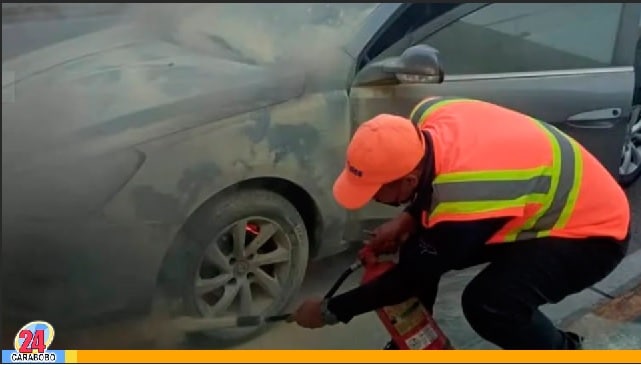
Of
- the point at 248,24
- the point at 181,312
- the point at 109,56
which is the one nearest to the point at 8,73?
the point at 109,56

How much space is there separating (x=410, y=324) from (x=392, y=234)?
284 mm

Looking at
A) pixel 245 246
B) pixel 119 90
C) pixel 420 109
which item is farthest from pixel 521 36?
pixel 119 90

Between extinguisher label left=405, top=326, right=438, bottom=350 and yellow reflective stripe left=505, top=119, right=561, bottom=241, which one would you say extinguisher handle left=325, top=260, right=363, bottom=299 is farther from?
yellow reflective stripe left=505, top=119, right=561, bottom=241

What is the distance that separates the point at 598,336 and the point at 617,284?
0.38 meters

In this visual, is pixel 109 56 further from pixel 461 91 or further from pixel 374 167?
pixel 461 91

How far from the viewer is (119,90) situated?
2254 mm

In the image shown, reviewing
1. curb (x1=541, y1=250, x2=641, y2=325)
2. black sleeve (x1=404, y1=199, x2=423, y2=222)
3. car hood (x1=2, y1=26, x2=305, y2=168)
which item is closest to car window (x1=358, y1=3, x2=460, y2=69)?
car hood (x1=2, y1=26, x2=305, y2=168)

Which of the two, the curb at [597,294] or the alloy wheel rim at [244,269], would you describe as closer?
the alloy wheel rim at [244,269]

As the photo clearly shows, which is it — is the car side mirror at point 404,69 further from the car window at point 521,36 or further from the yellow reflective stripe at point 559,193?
the yellow reflective stripe at point 559,193

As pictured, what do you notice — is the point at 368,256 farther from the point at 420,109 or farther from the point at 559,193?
the point at 559,193

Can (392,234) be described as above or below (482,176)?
below

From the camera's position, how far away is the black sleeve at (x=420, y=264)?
223cm

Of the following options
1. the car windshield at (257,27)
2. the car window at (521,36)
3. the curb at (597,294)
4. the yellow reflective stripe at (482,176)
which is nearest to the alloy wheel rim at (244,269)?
the car windshield at (257,27)

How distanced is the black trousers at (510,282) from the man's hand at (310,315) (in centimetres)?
5
